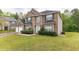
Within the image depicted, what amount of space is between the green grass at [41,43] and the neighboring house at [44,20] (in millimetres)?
139

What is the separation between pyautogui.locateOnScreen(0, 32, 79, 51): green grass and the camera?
288 cm

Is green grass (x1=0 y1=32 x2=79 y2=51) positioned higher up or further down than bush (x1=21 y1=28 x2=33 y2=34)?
further down

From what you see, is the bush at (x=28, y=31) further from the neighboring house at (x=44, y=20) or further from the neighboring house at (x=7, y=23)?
the neighboring house at (x=7, y=23)

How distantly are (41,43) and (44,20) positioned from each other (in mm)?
382

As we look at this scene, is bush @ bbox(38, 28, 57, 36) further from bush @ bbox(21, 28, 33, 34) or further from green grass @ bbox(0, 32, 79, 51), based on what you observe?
bush @ bbox(21, 28, 33, 34)

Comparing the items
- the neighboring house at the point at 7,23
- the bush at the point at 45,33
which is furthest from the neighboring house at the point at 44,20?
the neighboring house at the point at 7,23

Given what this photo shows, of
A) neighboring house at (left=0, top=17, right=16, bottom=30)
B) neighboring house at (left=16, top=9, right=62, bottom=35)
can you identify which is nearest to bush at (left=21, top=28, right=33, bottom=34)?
neighboring house at (left=16, top=9, right=62, bottom=35)

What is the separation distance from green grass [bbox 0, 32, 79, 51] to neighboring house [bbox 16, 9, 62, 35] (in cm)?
14

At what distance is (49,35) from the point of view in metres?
2.93

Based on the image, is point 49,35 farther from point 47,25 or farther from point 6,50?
point 6,50

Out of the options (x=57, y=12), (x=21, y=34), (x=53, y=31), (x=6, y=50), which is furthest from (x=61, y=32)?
(x=6, y=50)

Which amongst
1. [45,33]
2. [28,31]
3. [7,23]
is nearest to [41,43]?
[45,33]
